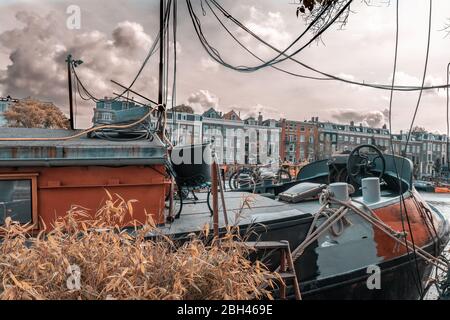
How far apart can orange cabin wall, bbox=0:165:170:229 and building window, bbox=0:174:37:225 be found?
0.18 feet

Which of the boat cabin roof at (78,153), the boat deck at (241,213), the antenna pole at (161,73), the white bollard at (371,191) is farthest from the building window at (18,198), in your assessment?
the white bollard at (371,191)

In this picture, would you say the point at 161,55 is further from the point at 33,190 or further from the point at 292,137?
the point at 292,137

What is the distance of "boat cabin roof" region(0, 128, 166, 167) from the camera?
357cm

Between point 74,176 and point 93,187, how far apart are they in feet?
0.73

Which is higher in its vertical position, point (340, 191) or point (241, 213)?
point (340, 191)

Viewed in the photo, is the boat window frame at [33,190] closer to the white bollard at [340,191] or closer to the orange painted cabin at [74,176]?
the orange painted cabin at [74,176]

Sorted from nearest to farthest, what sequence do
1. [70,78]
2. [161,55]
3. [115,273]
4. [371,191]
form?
1. [115,273]
2. [161,55]
3. [371,191]
4. [70,78]

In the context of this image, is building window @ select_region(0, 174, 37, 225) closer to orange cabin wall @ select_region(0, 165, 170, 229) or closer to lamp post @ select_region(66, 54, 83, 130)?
orange cabin wall @ select_region(0, 165, 170, 229)

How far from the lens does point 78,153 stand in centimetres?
380

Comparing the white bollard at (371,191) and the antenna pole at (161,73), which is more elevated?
the antenna pole at (161,73)

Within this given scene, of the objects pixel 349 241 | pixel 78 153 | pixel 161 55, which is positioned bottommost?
pixel 349 241

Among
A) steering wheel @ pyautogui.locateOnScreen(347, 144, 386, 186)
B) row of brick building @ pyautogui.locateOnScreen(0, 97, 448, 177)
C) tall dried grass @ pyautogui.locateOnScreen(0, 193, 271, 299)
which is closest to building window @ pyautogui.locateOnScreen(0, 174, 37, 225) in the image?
tall dried grass @ pyautogui.locateOnScreen(0, 193, 271, 299)

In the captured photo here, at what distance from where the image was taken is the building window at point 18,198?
3.51 m

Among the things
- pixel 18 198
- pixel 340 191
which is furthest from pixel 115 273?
pixel 340 191
